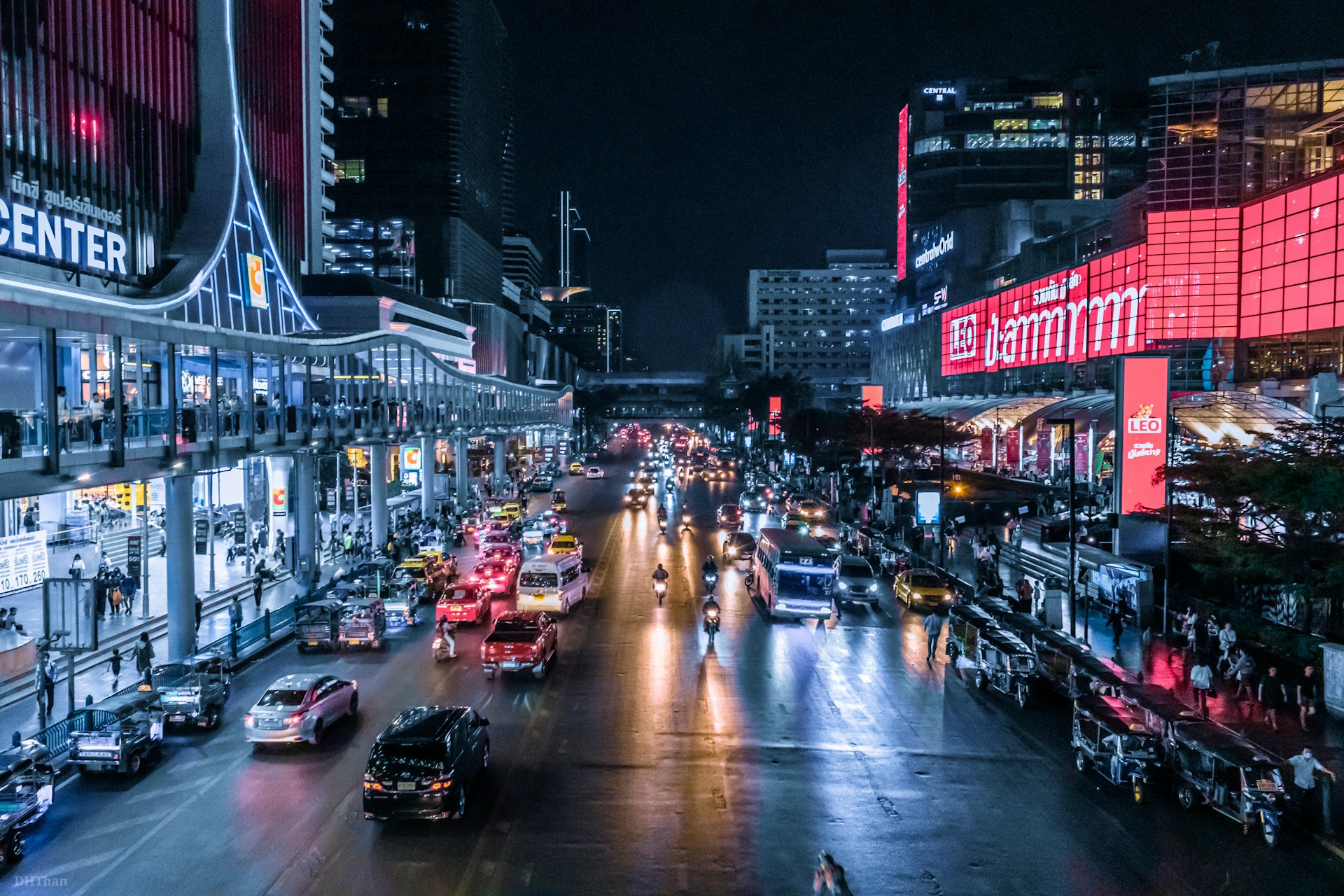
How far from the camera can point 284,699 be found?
17.8 meters

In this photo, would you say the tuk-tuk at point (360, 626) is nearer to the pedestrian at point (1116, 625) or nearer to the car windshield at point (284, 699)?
the car windshield at point (284, 699)

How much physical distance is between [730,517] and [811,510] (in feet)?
22.7

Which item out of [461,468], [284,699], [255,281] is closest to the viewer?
[284,699]

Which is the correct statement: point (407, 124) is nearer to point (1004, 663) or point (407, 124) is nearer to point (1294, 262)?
point (1294, 262)

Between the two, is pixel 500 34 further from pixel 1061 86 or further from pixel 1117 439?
pixel 1117 439

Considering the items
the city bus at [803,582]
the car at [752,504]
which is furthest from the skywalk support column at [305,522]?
the car at [752,504]

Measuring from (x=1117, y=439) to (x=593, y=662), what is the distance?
18.0 metres

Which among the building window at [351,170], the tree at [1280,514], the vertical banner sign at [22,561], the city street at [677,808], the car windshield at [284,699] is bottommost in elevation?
the city street at [677,808]

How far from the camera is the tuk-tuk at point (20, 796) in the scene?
1302 cm

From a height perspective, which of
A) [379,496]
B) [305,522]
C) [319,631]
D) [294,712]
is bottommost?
[319,631]

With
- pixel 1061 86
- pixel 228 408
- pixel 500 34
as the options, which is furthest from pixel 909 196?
pixel 228 408

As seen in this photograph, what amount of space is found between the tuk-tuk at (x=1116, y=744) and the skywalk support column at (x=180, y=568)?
21.0 meters

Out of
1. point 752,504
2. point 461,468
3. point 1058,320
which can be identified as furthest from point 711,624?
point 1058,320

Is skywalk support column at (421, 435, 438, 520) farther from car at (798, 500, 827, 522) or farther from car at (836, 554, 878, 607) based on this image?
car at (836, 554, 878, 607)
